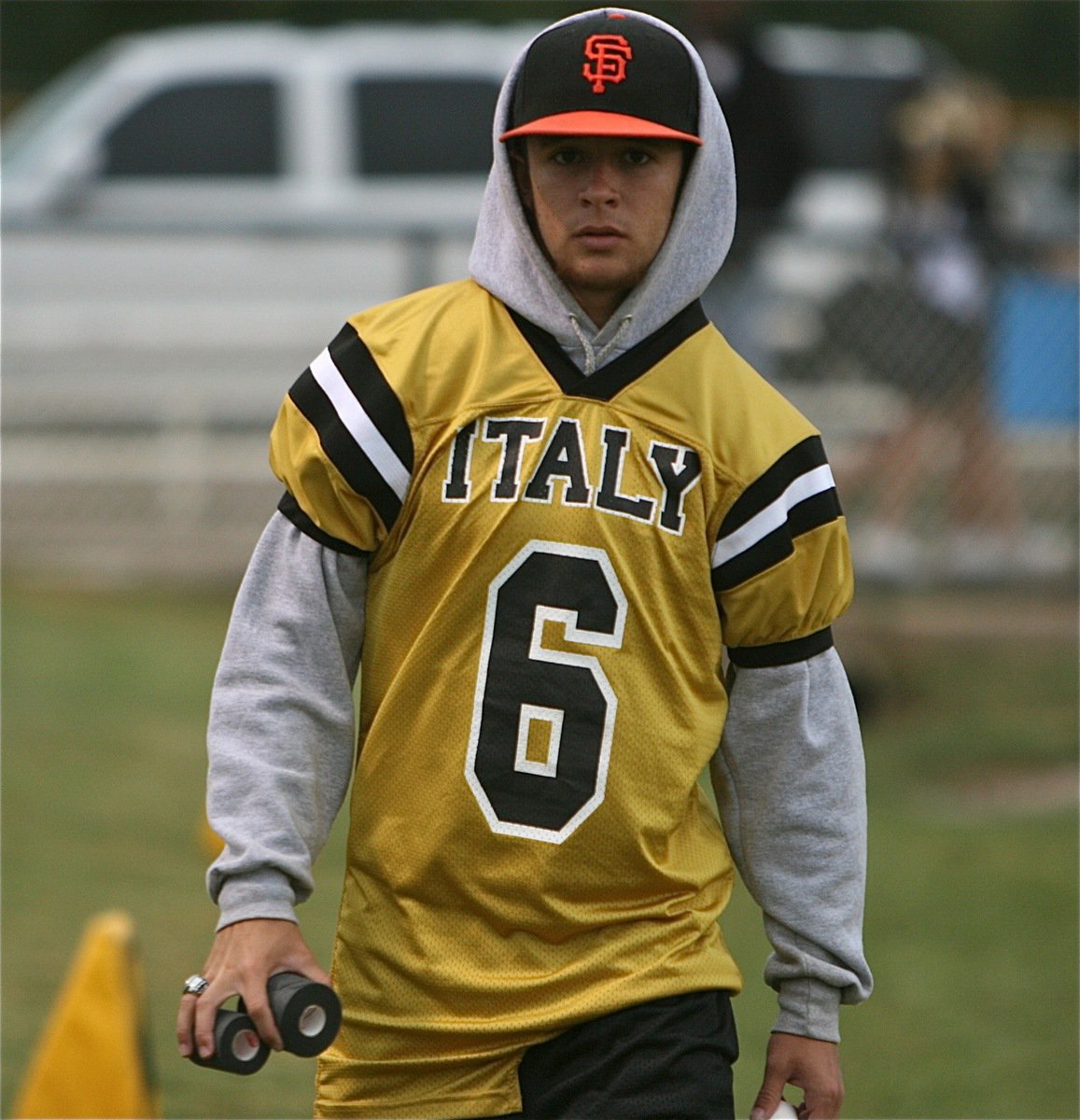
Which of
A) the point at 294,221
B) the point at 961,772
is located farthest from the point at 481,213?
the point at 294,221

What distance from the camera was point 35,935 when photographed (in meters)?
5.49

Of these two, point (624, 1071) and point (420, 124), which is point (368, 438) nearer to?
point (624, 1071)

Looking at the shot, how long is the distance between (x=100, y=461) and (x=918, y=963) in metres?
5.13

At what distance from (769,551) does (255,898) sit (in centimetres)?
80

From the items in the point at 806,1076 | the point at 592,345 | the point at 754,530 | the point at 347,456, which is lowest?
the point at 806,1076

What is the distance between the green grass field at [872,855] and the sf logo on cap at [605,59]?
8.59ft

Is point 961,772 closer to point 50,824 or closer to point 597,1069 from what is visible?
point 50,824

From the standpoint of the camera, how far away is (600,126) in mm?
2676

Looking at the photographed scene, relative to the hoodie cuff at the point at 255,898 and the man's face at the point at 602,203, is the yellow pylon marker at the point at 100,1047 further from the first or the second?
the man's face at the point at 602,203

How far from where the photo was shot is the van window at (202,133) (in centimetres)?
1215

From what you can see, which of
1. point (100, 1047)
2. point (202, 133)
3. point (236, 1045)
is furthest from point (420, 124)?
point (236, 1045)

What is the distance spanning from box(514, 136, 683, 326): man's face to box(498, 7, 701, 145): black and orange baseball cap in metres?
0.03

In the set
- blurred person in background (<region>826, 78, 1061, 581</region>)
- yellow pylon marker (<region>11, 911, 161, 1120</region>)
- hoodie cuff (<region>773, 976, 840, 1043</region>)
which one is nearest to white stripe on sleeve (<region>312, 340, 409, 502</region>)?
hoodie cuff (<region>773, 976, 840, 1043</region>)

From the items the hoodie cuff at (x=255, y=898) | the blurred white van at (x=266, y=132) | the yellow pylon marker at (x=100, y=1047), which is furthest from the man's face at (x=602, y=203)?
the blurred white van at (x=266, y=132)
